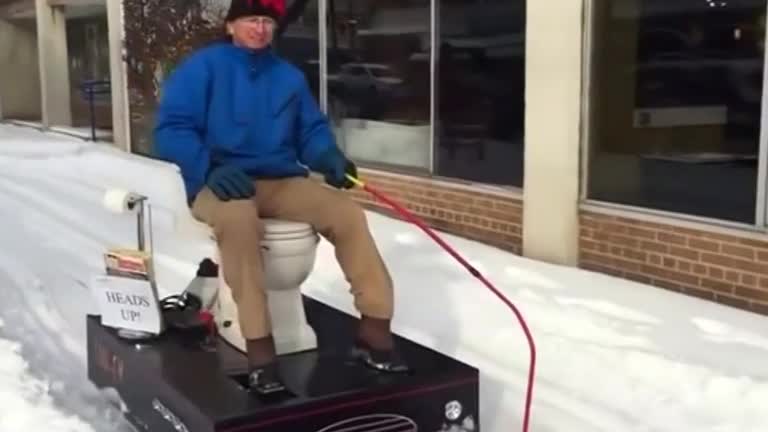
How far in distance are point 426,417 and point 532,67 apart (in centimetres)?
348

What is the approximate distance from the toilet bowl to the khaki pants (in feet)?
0.25

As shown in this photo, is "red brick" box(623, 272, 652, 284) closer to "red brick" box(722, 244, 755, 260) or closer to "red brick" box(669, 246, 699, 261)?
"red brick" box(669, 246, 699, 261)

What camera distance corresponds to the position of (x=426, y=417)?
3.55 meters

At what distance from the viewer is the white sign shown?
4.03m

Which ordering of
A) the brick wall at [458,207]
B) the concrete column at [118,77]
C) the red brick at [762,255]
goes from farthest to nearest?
1. the concrete column at [118,77]
2. the brick wall at [458,207]
3. the red brick at [762,255]

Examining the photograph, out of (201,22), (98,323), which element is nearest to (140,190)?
(201,22)

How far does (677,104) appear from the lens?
6.04 metres

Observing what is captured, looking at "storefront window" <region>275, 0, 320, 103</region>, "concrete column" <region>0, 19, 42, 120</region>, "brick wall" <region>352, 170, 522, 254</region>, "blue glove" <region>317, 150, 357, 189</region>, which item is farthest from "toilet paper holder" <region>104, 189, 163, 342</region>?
"concrete column" <region>0, 19, 42, 120</region>

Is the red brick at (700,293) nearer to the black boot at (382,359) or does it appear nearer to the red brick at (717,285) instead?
the red brick at (717,285)

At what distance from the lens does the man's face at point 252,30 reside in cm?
390

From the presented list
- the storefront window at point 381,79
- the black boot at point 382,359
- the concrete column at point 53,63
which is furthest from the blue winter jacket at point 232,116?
the concrete column at point 53,63

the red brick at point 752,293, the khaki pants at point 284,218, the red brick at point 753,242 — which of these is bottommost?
the red brick at point 752,293

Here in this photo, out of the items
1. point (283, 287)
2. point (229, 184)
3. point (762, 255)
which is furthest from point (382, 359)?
point (762, 255)

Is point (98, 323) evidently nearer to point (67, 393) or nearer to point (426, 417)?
point (67, 393)
